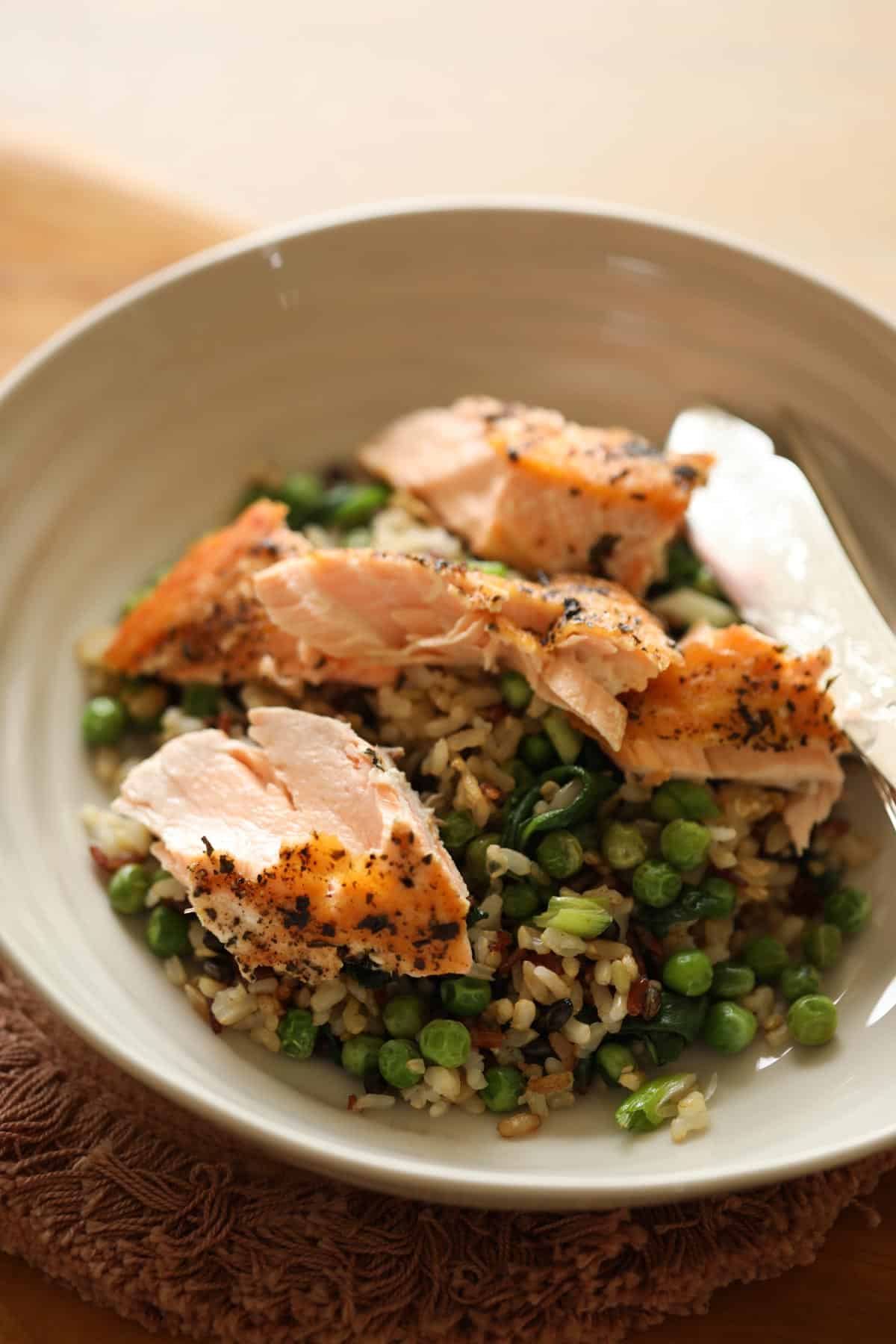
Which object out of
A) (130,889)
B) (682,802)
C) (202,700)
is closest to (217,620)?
(202,700)

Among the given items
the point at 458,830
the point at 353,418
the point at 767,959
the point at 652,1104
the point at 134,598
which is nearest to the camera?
the point at 652,1104

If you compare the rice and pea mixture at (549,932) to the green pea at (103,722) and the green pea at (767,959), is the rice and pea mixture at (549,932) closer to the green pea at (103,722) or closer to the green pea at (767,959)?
the green pea at (767,959)

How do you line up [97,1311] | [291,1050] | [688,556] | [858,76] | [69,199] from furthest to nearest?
[858,76] → [69,199] → [688,556] → [291,1050] → [97,1311]

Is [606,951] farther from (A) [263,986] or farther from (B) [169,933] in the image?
(B) [169,933]

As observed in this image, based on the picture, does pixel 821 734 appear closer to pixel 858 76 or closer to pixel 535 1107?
pixel 535 1107

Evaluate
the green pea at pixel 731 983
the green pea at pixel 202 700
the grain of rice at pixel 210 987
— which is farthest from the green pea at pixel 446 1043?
the green pea at pixel 202 700

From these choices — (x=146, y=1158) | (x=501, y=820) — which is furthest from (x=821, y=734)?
(x=146, y=1158)
